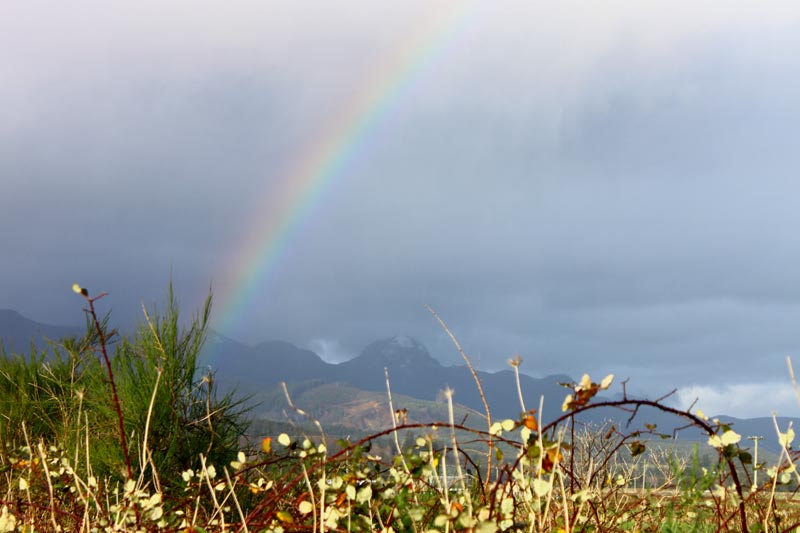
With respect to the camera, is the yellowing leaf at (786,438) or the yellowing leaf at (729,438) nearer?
the yellowing leaf at (729,438)

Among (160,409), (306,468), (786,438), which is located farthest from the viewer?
(160,409)

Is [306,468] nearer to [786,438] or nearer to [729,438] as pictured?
[729,438]

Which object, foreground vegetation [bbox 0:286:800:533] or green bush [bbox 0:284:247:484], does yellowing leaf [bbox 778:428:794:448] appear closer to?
foreground vegetation [bbox 0:286:800:533]

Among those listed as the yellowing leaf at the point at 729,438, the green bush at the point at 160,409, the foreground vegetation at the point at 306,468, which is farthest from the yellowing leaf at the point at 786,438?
the green bush at the point at 160,409

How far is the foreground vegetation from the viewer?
119 inches

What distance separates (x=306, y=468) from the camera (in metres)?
3.54

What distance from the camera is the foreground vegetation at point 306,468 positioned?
119 inches

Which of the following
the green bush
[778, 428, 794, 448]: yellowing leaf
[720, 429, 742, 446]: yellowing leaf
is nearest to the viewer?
[720, 429, 742, 446]: yellowing leaf

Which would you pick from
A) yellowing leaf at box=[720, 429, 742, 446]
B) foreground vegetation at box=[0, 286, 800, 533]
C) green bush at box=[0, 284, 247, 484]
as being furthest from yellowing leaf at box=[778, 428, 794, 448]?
green bush at box=[0, 284, 247, 484]

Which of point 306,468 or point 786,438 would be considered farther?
point 306,468

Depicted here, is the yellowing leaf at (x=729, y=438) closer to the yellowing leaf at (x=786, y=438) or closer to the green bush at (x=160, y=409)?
the yellowing leaf at (x=786, y=438)

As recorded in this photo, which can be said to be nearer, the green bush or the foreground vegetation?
the foreground vegetation

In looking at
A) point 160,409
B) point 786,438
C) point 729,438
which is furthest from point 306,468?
point 160,409

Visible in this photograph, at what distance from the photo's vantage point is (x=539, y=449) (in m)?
2.65
